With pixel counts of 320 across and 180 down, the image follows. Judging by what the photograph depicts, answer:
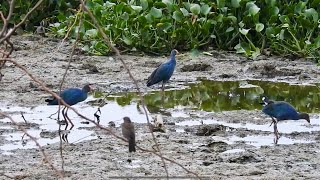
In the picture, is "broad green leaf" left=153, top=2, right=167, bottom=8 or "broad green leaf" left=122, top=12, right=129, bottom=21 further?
"broad green leaf" left=153, top=2, right=167, bottom=8

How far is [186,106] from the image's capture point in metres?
8.88

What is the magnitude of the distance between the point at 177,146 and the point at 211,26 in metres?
5.75

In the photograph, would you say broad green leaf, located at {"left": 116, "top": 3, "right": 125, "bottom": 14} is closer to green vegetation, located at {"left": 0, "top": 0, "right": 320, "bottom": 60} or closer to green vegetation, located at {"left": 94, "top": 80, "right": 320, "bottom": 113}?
green vegetation, located at {"left": 0, "top": 0, "right": 320, "bottom": 60}

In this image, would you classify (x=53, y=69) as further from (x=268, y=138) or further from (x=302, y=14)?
(x=268, y=138)

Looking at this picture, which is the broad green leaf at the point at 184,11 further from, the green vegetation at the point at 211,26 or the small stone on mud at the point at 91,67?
the small stone on mud at the point at 91,67

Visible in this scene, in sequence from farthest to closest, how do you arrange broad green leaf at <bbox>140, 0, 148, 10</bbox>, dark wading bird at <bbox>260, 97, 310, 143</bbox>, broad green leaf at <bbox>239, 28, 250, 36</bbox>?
broad green leaf at <bbox>140, 0, 148, 10</bbox>
broad green leaf at <bbox>239, 28, 250, 36</bbox>
dark wading bird at <bbox>260, 97, 310, 143</bbox>

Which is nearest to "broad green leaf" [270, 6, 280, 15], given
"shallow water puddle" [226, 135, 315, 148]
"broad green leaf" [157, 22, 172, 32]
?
"broad green leaf" [157, 22, 172, 32]

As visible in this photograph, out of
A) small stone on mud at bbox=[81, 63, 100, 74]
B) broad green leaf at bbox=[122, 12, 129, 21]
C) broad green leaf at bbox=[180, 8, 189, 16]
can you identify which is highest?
broad green leaf at bbox=[180, 8, 189, 16]

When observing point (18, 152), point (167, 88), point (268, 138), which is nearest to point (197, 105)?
point (167, 88)

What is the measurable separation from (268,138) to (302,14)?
16.7 feet

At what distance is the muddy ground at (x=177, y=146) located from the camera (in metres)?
6.03

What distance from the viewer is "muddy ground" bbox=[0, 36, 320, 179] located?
237 inches

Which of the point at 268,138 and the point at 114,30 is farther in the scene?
the point at 114,30

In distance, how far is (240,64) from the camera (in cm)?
1167
